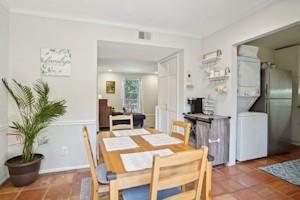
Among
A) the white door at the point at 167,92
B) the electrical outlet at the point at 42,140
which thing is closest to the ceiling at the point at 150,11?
the white door at the point at 167,92

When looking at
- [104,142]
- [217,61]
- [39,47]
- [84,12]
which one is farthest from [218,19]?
[39,47]

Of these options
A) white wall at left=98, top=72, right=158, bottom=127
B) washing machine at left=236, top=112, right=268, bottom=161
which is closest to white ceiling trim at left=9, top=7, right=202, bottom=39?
washing machine at left=236, top=112, right=268, bottom=161

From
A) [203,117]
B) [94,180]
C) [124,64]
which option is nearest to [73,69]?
[94,180]

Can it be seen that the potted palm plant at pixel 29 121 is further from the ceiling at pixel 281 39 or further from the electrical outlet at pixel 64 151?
the ceiling at pixel 281 39

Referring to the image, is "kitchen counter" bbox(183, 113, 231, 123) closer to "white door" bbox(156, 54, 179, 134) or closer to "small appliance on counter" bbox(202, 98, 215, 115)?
"small appliance on counter" bbox(202, 98, 215, 115)

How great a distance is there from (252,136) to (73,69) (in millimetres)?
3457

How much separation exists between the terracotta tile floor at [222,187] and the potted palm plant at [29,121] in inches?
7.3

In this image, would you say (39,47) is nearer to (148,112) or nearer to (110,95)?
(110,95)

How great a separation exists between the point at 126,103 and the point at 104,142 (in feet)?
21.7

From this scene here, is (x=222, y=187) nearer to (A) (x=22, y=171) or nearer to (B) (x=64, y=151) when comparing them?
(B) (x=64, y=151)

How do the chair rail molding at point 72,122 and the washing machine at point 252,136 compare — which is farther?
the washing machine at point 252,136

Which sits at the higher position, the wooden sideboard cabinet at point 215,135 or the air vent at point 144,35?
the air vent at point 144,35

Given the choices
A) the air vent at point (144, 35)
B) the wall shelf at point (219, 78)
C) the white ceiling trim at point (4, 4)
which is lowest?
the wall shelf at point (219, 78)

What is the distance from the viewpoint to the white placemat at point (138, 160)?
3.87 ft
